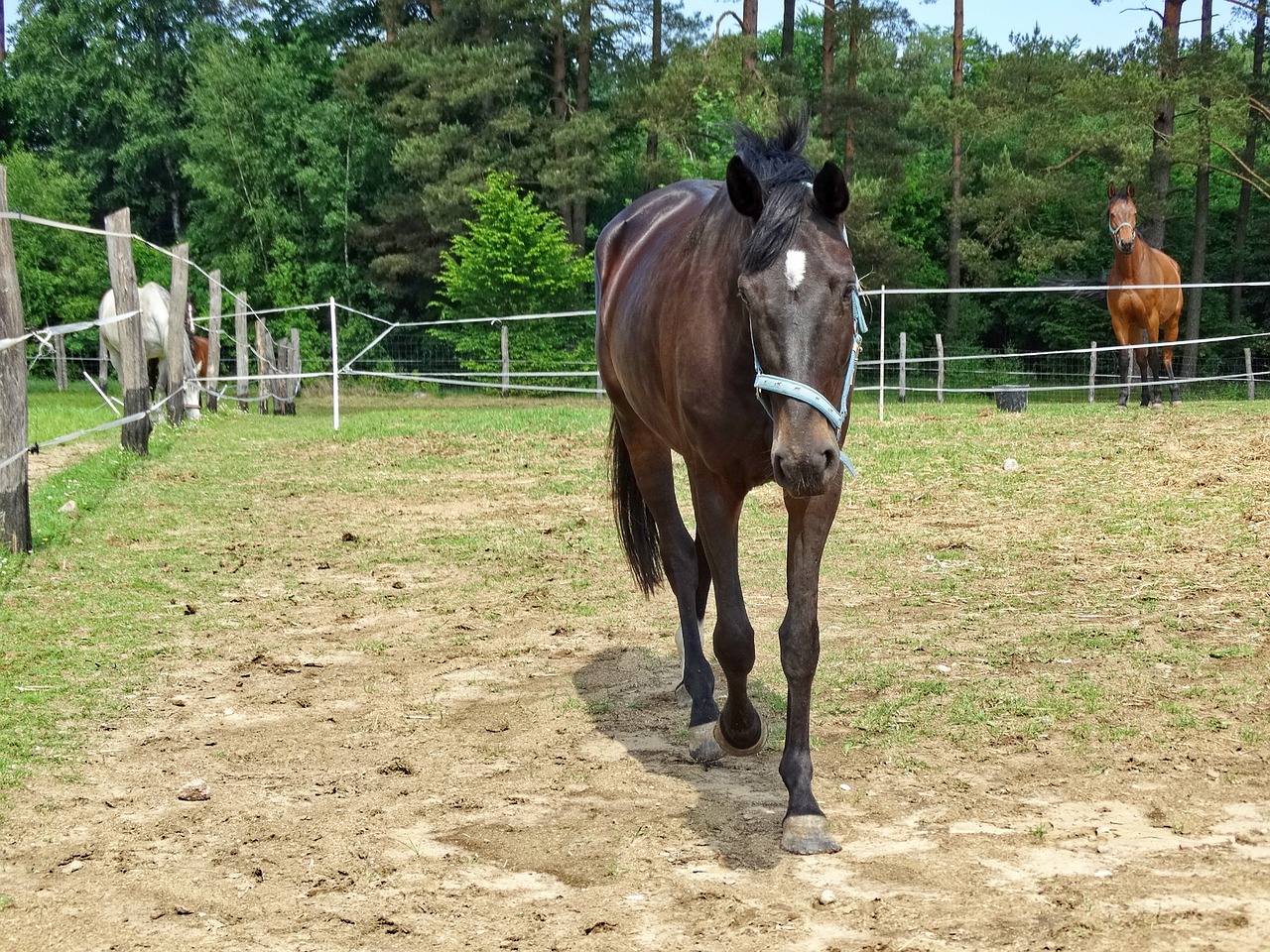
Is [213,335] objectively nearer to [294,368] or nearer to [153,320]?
[153,320]

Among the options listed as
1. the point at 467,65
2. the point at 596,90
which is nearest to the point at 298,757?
the point at 467,65

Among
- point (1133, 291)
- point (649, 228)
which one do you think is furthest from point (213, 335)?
point (649, 228)

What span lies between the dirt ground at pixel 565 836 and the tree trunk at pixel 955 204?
84.9 ft

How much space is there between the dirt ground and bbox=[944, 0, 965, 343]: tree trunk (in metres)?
25.9

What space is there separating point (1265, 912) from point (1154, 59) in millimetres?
22643

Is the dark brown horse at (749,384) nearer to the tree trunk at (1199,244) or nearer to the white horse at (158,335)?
the white horse at (158,335)

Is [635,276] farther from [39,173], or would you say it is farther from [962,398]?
[39,173]

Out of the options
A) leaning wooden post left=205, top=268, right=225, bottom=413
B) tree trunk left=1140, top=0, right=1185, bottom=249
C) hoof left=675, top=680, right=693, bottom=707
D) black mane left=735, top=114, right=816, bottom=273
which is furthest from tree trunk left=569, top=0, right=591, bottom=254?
black mane left=735, top=114, right=816, bottom=273

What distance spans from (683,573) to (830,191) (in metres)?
1.66

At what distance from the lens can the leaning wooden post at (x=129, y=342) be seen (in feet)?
34.3

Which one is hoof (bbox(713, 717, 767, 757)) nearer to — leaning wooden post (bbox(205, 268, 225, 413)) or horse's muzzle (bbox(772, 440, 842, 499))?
horse's muzzle (bbox(772, 440, 842, 499))

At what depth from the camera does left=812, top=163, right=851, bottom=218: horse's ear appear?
2.86m

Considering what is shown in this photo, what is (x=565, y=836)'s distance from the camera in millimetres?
3000

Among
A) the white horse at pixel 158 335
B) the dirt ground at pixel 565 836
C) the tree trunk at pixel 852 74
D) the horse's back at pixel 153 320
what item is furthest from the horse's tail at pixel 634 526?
the tree trunk at pixel 852 74
